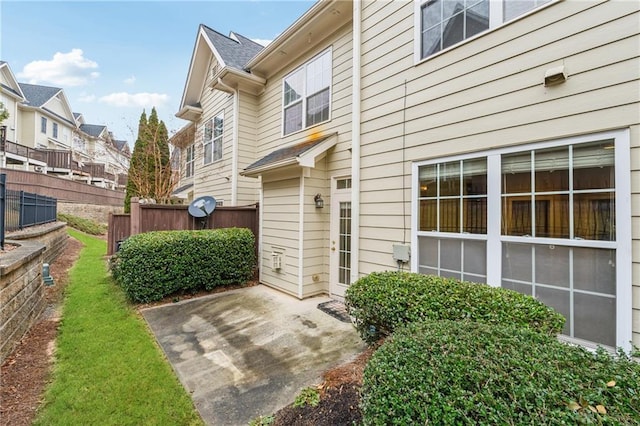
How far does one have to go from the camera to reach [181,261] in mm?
6160

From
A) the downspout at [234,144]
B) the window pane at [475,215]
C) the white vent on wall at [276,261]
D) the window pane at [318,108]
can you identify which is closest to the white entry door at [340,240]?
the white vent on wall at [276,261]

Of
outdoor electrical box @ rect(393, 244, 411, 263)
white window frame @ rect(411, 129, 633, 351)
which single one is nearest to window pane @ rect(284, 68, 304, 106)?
outdoor electrical box @ rect(393, 244, 411, 263)

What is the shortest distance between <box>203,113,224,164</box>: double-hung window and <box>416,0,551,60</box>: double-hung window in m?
7.55

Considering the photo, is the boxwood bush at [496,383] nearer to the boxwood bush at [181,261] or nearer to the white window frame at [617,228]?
the white window frame at [617,228]

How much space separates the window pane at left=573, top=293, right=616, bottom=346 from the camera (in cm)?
275

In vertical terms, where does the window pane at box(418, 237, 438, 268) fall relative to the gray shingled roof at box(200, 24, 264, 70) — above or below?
below

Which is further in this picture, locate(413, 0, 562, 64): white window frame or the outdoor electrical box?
the outdoor electrical box

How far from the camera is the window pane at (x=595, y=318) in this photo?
108 inches

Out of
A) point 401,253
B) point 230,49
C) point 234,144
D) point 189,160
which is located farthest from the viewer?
point 189,160

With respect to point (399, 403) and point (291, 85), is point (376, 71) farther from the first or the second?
point (399, 403)

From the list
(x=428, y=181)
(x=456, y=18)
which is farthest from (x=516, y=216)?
(x=456, y=18)

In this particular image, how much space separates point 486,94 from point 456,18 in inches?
50.8

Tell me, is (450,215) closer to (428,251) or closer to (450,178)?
(450,178)

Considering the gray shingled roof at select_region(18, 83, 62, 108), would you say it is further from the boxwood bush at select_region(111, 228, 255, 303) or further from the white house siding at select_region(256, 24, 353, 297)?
the white house siding at select_region(256, 24, 353, 297)
